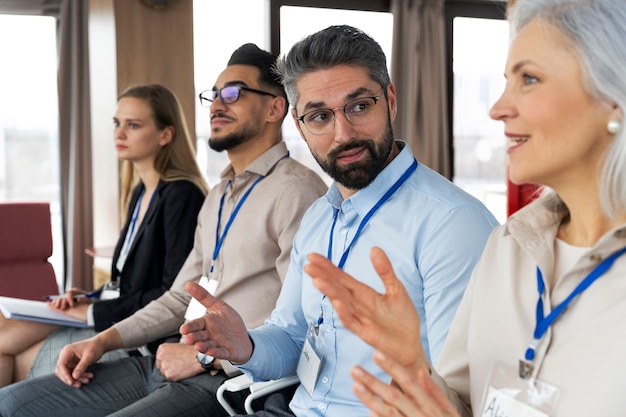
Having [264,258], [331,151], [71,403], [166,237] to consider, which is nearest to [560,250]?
[331,151]

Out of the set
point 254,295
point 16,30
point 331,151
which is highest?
point 16,30

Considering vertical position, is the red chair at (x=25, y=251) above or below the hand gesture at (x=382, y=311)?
below

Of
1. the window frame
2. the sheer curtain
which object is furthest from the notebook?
the window frame

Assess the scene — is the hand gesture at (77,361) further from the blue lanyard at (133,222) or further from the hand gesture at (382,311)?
the hand gesture at (382,311)

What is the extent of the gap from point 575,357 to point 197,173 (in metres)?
2.36

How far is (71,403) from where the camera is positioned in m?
2.36

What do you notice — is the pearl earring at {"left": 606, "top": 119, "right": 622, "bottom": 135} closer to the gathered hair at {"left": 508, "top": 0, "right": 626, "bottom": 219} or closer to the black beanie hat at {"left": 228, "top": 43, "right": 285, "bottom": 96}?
the gathered hair at {"left": 508, "top": 0, "right": 626, "bottom": 219}

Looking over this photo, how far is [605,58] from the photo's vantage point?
1.08 m

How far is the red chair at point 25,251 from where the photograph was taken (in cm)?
429

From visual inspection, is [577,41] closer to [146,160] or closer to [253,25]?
[146,160]

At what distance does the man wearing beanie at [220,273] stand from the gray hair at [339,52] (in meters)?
0.56

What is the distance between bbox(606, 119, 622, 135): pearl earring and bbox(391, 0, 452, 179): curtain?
604 centimetres

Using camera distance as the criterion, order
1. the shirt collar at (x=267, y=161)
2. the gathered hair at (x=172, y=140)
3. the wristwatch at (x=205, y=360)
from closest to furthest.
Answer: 1. the wristwatch at (x=205, y=360)
2. the shirt collar at (x=267, y=161)
3. the gathered hair at (x=172, y=140)

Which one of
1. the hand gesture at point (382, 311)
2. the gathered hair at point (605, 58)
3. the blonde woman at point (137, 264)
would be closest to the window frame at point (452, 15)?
the blonde woman at point (137, 264)
